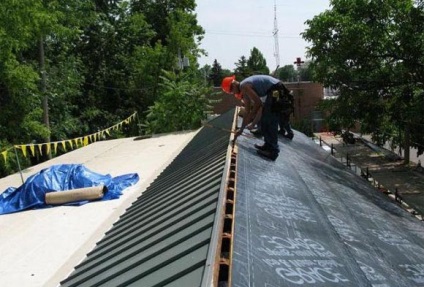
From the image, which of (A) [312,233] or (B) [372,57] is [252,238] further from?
(B) [372,57]

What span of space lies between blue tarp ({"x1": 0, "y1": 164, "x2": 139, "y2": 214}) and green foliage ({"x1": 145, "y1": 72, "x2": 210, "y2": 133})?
46.2 ft

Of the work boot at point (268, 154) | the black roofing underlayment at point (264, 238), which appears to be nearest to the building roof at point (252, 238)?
the black roofing underlayment at point (264, 238)

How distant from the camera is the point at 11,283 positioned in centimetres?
667

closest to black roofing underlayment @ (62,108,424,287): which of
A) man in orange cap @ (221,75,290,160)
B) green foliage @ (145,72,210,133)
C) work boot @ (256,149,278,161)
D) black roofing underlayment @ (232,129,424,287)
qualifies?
black roofing underlayment @ (232,129,424,287)

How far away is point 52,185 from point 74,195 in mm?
982

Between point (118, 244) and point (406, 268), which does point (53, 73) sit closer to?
point (118, 244)

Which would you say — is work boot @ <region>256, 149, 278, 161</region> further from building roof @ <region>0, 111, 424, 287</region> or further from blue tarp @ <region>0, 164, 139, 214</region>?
blue tarp @ <region>0, 164, 139, 214</region>

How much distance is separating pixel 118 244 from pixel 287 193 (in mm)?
2280

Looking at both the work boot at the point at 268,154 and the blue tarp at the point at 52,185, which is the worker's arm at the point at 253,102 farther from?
the blue tarp at the point at 52,185

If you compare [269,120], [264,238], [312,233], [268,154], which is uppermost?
[269,120]

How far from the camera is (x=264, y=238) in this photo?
12.3 feet

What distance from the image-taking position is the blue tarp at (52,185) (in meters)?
11.0

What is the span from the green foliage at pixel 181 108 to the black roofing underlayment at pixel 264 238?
742 inches

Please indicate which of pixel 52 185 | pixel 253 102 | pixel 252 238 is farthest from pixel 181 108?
pixel 252 238
